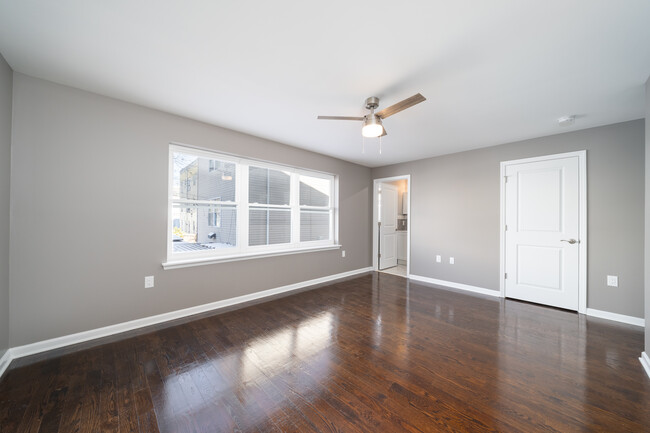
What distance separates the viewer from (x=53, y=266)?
2162mm

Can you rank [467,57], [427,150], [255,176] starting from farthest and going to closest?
1. [427,150]
2. [255,176]
3. [467,57]

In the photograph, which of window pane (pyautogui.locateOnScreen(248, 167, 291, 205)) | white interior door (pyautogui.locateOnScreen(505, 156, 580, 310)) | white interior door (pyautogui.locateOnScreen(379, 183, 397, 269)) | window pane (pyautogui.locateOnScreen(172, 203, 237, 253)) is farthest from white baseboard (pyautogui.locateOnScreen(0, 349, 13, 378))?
white interior door (pyautogui.locateOnScreen(505, 156, 580, 310))

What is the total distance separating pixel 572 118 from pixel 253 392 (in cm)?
433

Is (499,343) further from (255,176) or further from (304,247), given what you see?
(255,176)

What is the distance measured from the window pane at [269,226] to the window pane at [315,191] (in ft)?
1.50

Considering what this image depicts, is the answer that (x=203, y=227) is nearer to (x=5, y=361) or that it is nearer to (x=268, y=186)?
(x=268, y=186)

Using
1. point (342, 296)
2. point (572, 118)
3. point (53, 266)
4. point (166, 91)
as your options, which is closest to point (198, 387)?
point (53, 266)

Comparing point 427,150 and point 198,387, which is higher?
point 427,150

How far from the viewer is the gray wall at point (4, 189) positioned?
1.85m

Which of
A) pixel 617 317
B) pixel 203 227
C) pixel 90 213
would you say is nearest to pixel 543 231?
pixel 617 317

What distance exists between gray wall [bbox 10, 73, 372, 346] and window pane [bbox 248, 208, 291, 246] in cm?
70

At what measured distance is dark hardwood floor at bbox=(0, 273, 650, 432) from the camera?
4.72 feet

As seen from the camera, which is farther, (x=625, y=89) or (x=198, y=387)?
(x=625, y=89)

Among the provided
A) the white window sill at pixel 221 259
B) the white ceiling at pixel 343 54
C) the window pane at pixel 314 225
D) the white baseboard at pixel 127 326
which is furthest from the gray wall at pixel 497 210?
the white baseboard at pixel 127 326
